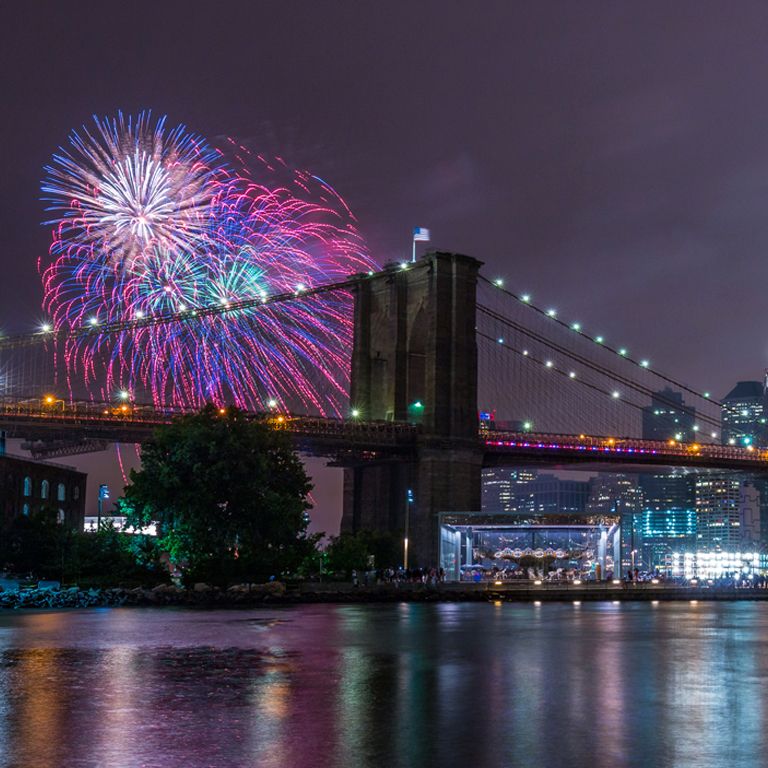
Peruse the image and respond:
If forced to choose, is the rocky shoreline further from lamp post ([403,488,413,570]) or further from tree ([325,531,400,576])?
lamp post ([403,488,413,570])

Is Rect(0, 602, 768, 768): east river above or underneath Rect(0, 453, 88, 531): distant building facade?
underneath

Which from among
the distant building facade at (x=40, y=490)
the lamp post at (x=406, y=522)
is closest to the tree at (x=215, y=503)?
the lamp post at (x=406, y=522)

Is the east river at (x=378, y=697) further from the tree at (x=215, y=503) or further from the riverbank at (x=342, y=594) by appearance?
the tree at (x=215, y=503)

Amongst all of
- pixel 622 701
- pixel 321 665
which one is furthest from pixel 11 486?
pixel 622 701

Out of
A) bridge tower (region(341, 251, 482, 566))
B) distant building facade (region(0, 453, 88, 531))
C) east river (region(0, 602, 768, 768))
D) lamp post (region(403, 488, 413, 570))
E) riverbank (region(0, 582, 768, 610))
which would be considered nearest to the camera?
east river (region(0, 602, 768, 768))

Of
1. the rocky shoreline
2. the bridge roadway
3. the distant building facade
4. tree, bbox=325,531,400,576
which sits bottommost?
the rocky shoreline

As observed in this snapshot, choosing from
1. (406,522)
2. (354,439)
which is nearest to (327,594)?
(406,522)

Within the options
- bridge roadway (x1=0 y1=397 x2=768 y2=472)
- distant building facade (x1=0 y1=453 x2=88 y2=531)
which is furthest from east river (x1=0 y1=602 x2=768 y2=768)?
distant building facade (x1=0 y1=453 x2=88 y2=531)
